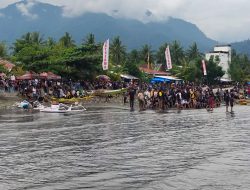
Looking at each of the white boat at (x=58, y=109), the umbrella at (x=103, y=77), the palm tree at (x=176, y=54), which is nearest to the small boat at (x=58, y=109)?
the white boat at (x=58, y=109)

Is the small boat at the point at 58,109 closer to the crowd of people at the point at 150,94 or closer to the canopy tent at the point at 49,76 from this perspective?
the crowd of people at the point at 150,94

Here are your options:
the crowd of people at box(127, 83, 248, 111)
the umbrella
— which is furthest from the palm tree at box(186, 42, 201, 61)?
the crowd of people at box(127, 83, 248, 111)

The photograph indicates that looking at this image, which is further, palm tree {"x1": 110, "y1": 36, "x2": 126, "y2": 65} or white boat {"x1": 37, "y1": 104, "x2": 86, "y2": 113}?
palm tree {"x1": 110, "y1": 36, "x2": 126, "y2": 65}

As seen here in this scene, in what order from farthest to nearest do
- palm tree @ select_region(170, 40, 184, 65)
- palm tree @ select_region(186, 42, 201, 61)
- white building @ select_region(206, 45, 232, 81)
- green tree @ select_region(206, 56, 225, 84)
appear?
white building @ select_region(206, 45, 232, 81)
palm tree @ select_region(186, 42, 201, 61)
palm tree @ select_region(170, 40, 184, 65)
green tree @ select_region(206, 56, 225, 84)

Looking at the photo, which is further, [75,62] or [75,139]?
[75,62]

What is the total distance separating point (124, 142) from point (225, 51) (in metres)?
108

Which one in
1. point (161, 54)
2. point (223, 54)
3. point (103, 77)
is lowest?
point (103, 77)

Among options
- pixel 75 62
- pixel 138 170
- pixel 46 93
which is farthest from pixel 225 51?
pixel 138 170

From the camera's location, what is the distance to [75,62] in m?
45.9

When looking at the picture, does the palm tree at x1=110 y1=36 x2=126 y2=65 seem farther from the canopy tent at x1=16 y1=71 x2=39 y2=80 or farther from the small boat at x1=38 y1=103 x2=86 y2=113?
the small boat at x1=38 y1=103 x2=86 y2=113

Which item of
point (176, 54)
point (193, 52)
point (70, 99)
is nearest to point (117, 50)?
point (176, 54)

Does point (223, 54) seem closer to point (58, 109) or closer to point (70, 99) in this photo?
point (70, 99)

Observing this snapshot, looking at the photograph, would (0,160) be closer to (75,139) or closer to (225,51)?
(75,139)

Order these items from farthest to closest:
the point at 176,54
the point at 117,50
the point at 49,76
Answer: the point at 176,54, the point at 117,50, the point at 49,76
